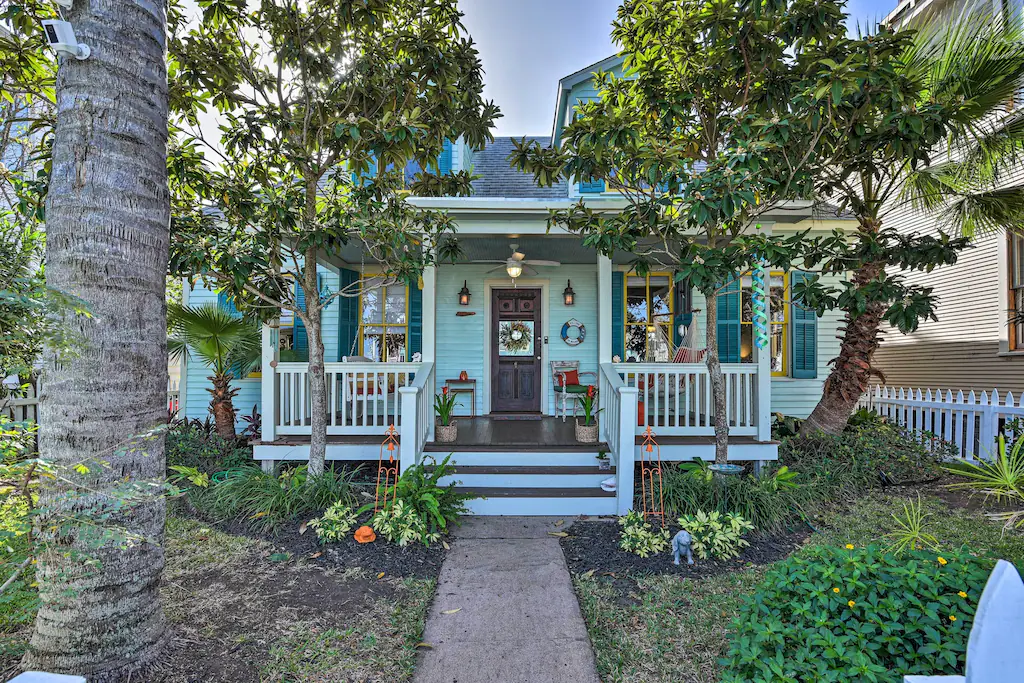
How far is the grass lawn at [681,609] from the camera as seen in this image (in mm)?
2535

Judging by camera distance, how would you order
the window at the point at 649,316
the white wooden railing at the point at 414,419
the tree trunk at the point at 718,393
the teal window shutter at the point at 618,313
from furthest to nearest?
1. the window at the point at 649,316
2. the teal window shutter at the point at 618,313
3. the tree trunk at the point at 718,393
4. the white wooden railing at the point at 414,419

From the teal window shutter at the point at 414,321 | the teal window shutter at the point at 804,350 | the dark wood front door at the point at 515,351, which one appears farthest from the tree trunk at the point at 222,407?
the teal window shutter at the point at 804,350

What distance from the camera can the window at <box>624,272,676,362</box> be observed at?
7.88m

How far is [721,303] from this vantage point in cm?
753

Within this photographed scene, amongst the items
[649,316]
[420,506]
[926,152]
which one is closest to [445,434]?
[420,506]

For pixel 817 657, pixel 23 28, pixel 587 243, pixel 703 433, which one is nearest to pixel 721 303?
pixel 703 433

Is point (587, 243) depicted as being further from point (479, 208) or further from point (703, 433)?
point (703, 433)

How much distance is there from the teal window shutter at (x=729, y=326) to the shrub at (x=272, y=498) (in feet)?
18.6

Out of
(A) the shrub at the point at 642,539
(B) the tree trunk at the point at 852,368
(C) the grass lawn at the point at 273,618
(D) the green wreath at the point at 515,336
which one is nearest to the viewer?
(C) the grass lawn at the point at 273,618

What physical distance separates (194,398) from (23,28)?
5.59m

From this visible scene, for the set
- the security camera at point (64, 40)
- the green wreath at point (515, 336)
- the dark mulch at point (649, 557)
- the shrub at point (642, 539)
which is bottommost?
the dark mulch at point (649, 557)

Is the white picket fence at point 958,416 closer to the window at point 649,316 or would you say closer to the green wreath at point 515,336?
the window at point 649,316

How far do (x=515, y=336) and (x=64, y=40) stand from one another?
6.30 meters

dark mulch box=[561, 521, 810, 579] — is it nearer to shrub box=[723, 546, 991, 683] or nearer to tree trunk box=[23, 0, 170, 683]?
shrub box=[723, 546, 991, 683]
